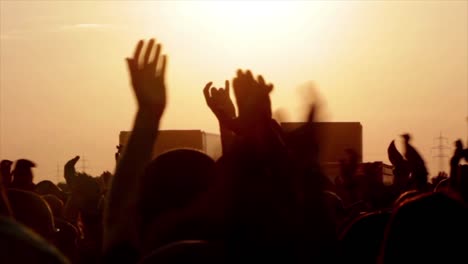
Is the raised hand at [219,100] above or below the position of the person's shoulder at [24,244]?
above

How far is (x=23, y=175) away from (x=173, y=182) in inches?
252

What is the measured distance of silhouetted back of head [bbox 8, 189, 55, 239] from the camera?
4734 mm

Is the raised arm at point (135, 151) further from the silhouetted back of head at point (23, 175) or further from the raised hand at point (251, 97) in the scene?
the silhouetted back of head at point (23, 175)

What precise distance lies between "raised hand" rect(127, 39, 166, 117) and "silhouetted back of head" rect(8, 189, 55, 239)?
1.45 m

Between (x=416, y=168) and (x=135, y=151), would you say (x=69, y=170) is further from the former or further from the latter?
(x=135, y=151)

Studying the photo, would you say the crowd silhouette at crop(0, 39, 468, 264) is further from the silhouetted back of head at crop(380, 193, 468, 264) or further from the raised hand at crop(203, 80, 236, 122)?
the raised hand at crop(203, 80, 236, 122)

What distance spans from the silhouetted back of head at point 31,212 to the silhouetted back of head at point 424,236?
2.18 meters

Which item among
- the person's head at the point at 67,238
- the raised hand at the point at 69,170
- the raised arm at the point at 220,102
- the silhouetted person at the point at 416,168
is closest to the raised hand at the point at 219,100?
the raised arm at the point at 220,102

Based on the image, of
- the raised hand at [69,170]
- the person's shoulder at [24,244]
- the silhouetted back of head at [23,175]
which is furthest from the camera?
the raised hand at [69,170]

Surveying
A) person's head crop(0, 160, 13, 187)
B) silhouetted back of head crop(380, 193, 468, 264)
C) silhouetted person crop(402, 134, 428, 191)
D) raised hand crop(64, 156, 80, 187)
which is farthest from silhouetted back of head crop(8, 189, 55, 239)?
raised hand crop(64, 156, 80, 187)

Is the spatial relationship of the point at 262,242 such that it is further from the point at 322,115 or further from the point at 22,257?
the point at 22,257

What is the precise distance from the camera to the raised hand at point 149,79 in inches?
141

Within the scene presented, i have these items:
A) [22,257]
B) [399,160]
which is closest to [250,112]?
[22,257]

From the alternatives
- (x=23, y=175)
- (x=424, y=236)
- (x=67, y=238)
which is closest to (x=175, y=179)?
(x=424, y=236)
